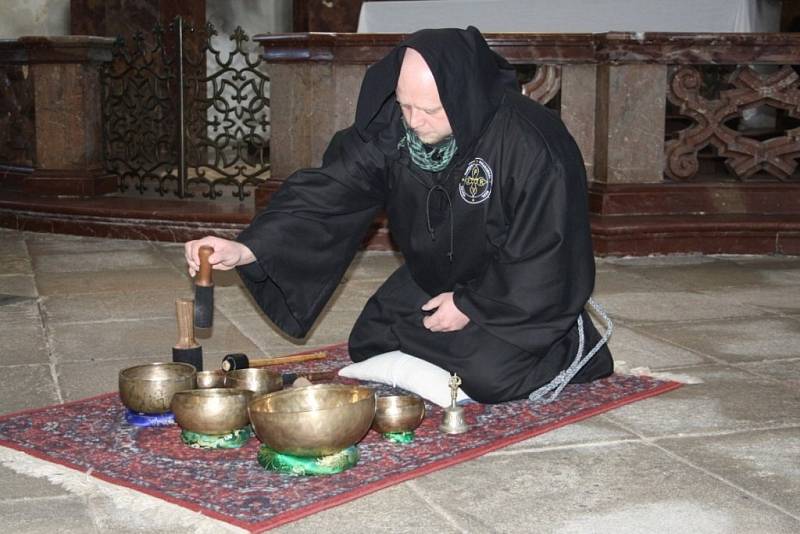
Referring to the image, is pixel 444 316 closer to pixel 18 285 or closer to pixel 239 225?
pixel 18 285

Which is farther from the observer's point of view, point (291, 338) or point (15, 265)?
point (15, 265)

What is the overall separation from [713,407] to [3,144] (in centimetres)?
709

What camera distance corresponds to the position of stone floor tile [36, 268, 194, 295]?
6.61 m

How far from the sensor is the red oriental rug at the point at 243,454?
336 cm

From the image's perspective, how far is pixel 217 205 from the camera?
8797 mm

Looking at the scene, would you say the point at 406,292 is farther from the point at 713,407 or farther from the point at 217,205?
the point at 217,205

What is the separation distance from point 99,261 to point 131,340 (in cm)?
227

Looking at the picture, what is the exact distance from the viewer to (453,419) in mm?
3971

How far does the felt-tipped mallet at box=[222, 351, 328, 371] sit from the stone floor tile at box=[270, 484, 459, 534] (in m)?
1.02

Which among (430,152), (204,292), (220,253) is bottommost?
(204,292)

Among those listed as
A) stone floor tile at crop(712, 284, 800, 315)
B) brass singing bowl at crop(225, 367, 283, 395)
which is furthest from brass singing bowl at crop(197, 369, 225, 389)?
stone floor tile at crop(712, 284, 800, 315)

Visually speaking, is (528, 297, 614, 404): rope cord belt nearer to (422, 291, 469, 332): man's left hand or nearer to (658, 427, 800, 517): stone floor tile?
(422, 291, 469, 332): man's left hand

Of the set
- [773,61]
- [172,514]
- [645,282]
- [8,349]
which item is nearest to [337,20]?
[773,61]

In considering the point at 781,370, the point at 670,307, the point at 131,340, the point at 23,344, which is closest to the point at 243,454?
the point at 131,340
